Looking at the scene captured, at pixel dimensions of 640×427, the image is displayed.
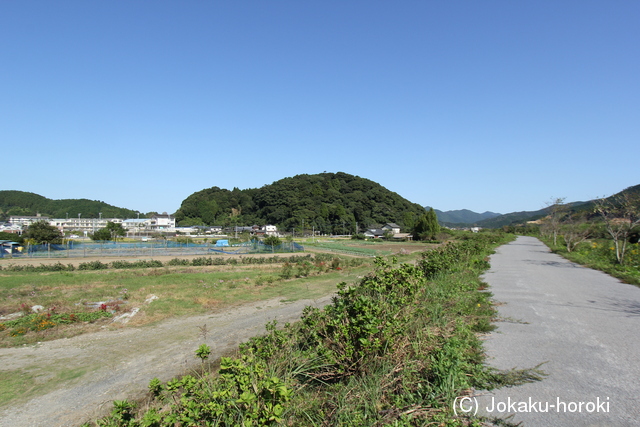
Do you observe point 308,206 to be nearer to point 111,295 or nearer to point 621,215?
point 621,215

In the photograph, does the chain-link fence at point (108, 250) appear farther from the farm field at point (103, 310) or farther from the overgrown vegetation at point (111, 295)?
the farm field at point (103, 310)

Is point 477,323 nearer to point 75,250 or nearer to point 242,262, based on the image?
point 242,262

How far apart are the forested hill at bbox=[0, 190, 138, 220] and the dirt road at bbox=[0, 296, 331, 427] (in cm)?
17253

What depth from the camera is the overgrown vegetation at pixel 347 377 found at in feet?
9.30

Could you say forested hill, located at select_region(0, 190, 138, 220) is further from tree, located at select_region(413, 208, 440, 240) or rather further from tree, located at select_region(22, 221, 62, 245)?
tree, located at select_region(413, 208, 440, 240)

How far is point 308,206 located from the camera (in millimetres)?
118062

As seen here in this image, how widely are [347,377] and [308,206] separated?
4492 inches

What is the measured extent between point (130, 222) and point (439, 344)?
444ft

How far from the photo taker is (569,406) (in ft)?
11.2

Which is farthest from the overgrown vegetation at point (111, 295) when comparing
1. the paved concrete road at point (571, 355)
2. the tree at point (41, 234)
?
the tree at point (41, 234)

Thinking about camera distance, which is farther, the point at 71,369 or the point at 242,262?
the point at 242,262

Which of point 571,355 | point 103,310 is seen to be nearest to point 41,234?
point 103,310

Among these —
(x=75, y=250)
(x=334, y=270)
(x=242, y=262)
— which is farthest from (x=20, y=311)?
(x=75, y=250)

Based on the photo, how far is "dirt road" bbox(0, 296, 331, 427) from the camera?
5352mm
